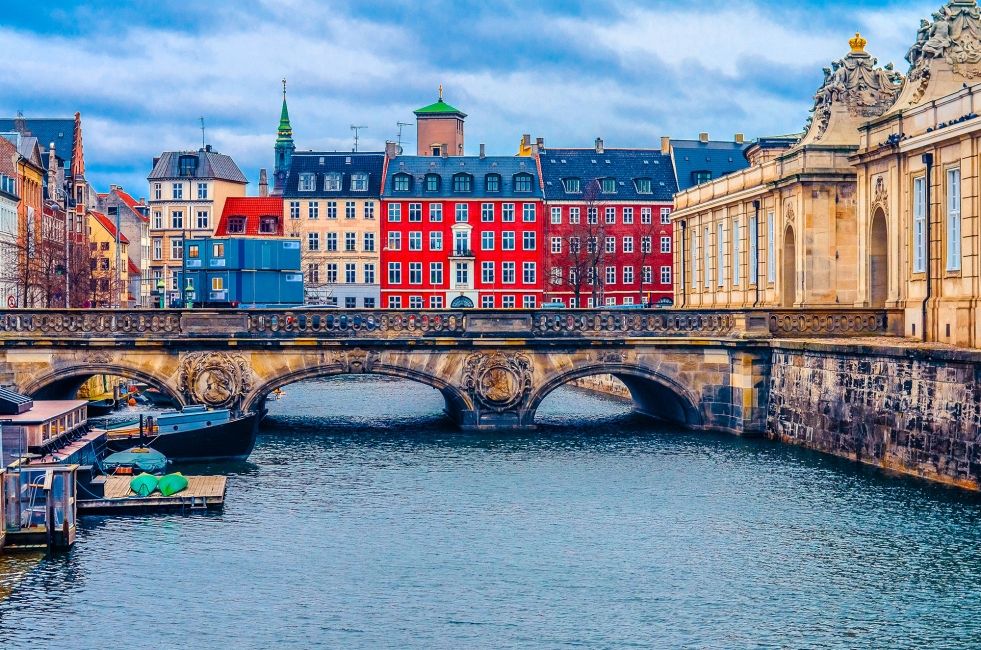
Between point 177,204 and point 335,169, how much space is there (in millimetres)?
20994

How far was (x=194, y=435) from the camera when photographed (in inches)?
2138

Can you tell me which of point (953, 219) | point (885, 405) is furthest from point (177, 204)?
point (885, 405)

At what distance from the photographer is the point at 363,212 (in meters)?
132

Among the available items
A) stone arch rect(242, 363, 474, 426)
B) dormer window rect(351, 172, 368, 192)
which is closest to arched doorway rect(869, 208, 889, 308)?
stone arch rect(242, 363, 474, 426)

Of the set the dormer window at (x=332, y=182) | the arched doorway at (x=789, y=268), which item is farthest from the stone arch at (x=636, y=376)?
the dormer window at (x=332, y=182)

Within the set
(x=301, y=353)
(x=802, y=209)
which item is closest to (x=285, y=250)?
(x=301, y=353)

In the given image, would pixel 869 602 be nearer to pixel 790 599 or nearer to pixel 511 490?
pixel 790 599

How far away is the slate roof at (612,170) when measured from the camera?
431 feet

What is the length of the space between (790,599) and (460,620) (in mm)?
7575

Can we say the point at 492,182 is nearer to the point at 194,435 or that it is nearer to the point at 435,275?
the point at 435,275

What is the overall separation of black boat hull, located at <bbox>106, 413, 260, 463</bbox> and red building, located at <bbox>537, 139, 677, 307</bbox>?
248 ft

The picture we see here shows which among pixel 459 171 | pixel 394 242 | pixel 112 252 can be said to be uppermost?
pixel 459 171

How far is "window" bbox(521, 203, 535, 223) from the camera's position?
5103 inches

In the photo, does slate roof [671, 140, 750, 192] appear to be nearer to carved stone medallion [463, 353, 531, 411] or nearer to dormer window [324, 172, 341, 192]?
dormer window [324, 172, 341, 192]
